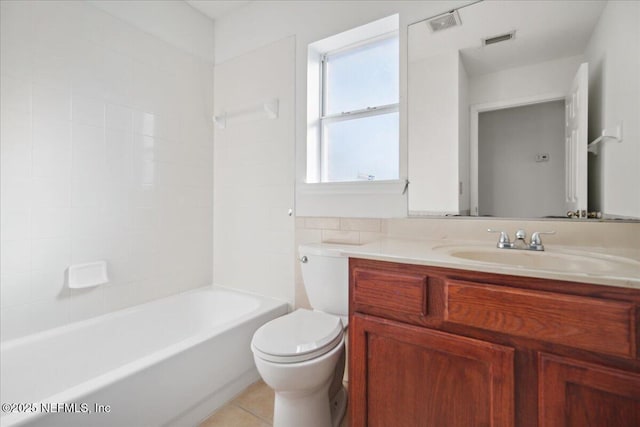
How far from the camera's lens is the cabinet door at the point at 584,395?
77 centimetres

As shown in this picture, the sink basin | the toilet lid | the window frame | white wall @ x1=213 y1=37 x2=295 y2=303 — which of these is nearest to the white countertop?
the sink basin

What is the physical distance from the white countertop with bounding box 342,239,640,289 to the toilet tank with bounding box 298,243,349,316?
12.2 inches

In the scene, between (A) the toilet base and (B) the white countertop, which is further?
(A) the toilet base

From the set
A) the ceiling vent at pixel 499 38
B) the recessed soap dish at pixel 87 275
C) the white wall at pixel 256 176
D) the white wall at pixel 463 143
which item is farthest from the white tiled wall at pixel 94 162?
the ceiling vent at pixel 499 38

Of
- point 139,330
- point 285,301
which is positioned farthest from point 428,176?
point 139,330

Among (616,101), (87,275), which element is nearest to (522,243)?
(616,101)

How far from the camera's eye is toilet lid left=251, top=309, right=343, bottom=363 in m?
1.20

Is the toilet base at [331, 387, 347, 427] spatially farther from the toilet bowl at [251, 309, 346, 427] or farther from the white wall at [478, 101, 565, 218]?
the white wall at [478, 101, 565, 218]

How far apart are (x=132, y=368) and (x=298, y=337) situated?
0.68m

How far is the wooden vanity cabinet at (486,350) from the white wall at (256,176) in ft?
3.47

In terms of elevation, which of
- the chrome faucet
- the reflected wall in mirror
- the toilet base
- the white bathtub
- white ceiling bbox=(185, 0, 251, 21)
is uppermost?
white ceiling bbox=(185, 0, 251, 21)

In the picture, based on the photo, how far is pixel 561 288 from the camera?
840 millimetres

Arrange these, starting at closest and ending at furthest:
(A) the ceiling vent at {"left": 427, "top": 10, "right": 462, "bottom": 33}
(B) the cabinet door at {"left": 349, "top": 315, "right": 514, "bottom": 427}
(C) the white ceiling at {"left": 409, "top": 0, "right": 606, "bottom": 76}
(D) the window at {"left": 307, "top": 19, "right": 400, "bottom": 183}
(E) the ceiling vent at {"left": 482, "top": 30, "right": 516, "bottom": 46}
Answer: (B) the cabinet door at {"left": 349, "top": 315, "right": 514, "bottom": 427} → (C) the white ceiling at {"left": 409, "top": 0, "right": 606, "bottom": 76} → (E) the ceiling vent at {"left": 482, "top": 30, "right": 516, "bottom": 46} → (A) the ceiling vent at {"left": 427, "top": 10, "right": 462, "bottom": 33} → (D) the window at {"left": 307, "top": 19, "right": 400, "bottom": 183}

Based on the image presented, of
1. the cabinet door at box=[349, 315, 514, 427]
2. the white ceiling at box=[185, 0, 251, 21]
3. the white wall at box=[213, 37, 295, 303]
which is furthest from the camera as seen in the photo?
the white ceiling at box=[185, 0, 251, 21]
